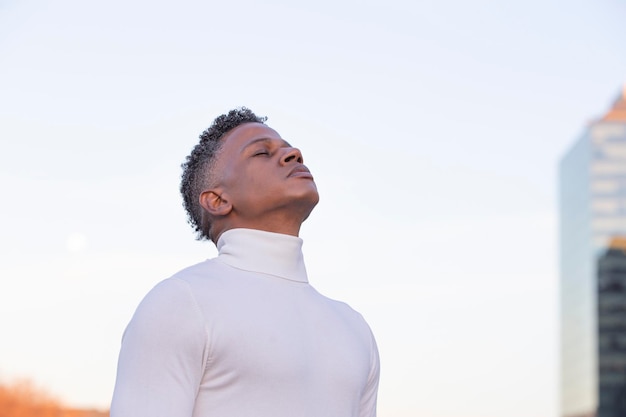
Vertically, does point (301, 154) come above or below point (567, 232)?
below

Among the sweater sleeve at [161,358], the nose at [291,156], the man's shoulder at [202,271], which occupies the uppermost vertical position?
the nose at [291,156]

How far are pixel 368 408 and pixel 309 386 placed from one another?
1.21 feet

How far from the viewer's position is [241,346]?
258 cm

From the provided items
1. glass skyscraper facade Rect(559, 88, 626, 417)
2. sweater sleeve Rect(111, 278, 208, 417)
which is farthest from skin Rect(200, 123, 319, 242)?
glass skyscraper facade Rect(559, 88, 626, 417)

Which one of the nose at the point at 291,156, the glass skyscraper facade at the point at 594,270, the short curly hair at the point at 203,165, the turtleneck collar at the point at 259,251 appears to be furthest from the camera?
the glass skyscraper facade at the point at 594,270

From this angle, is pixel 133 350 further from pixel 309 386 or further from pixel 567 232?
pixel 567 232

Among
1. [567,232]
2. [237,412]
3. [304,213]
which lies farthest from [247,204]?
[567,232]

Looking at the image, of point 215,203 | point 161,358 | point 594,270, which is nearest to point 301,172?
point 215,203

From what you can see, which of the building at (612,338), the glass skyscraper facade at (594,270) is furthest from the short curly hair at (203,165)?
the building at (612,338)

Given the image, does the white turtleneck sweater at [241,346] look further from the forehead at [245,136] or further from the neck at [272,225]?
the forehead at [245,136]

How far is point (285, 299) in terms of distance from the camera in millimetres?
2811

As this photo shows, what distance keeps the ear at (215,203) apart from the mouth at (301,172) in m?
0.20

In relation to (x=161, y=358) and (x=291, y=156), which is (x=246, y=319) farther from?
(x=291, y=156)

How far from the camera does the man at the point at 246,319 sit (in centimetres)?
250
